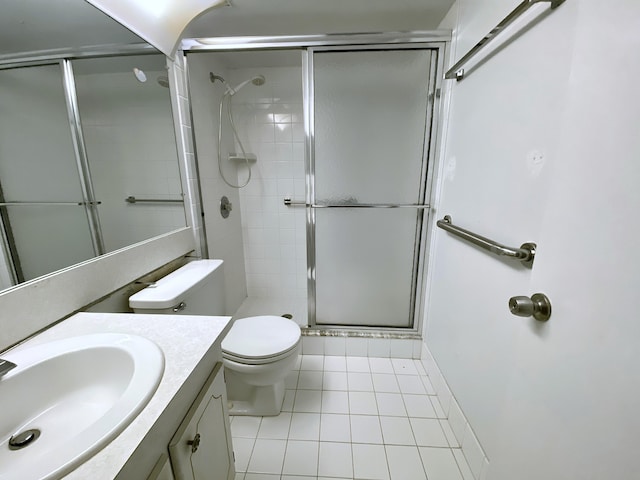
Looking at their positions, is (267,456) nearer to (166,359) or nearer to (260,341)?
(260,341)

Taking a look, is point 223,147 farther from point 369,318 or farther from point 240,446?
point 240,446

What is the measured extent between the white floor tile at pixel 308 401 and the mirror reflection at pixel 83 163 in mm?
1175

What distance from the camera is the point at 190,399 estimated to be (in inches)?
25.6

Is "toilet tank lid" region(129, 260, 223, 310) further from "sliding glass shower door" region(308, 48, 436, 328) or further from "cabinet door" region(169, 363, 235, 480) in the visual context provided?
"sliding glass shower door" region(308, 48, 436, 328)

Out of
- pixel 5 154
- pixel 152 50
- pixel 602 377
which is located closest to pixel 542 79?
pixel 602 377

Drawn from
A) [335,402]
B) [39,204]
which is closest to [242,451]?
[335,402]

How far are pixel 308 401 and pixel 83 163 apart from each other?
4.99 feet

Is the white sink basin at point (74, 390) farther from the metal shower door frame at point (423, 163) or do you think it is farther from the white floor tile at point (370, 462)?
the metal shower door frame at point (423, 163)

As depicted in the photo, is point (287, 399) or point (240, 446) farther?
point (287, 399)

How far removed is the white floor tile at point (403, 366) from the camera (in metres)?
1.71

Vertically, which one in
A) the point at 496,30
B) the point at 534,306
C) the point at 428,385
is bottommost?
the point at 428,385

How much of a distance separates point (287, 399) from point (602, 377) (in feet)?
4.60

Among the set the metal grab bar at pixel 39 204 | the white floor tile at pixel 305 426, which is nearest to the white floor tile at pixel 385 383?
the white floor tile at pixel 305 426

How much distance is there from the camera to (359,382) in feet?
5.31
